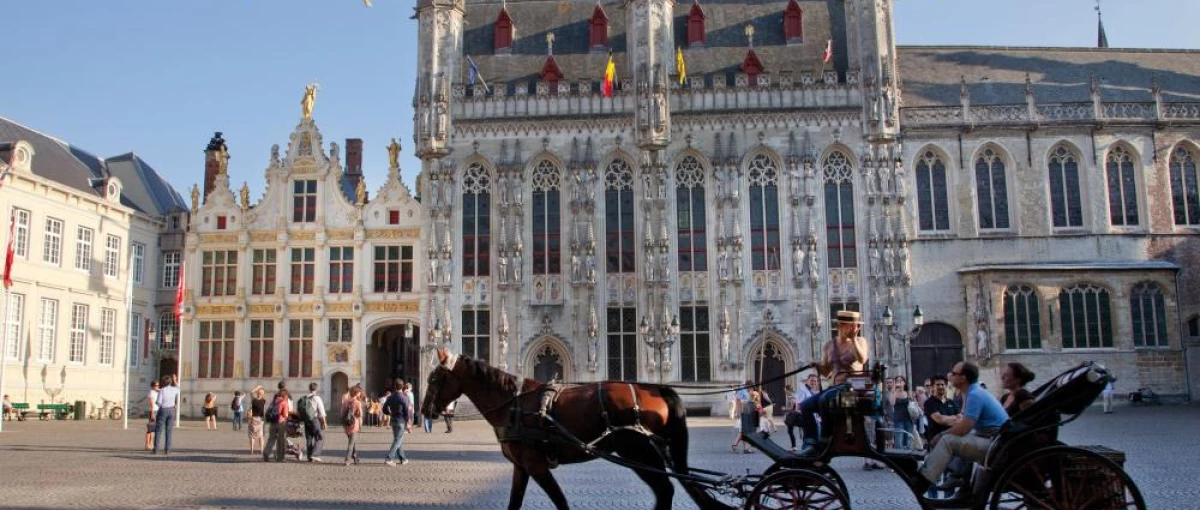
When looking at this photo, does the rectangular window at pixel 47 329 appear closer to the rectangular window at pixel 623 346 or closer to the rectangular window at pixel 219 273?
the rectangular window at pixel 219 273

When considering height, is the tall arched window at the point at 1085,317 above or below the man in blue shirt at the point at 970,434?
above

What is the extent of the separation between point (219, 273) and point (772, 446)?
37122 millimetres

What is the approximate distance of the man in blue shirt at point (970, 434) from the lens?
8672 millimetres

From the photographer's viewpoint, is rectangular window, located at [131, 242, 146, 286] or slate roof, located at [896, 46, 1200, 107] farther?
rectangular window, located at [131, 242, 146, 286]

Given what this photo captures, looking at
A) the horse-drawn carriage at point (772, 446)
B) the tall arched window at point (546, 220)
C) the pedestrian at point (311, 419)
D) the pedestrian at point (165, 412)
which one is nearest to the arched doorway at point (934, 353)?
the tall arched window at point (546, 220)

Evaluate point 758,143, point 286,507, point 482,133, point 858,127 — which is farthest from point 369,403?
point 286,507

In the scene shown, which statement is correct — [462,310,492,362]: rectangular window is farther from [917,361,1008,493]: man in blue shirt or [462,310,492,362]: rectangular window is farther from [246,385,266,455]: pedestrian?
[917,361,1008,493]: man in blue shirt

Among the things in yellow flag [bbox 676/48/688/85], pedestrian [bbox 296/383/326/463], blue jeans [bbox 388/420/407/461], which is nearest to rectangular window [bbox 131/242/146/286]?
yellow flag [bbox 676/48/688/85]

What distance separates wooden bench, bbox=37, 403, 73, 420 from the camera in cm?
3672

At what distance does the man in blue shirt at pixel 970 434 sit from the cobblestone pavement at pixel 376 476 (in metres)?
3.39

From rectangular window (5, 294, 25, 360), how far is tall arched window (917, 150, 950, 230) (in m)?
35.1

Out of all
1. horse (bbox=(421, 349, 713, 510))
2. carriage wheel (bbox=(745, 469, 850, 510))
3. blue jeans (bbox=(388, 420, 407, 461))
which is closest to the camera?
carriage wheel (bbox=(745, 469, 850, 510))

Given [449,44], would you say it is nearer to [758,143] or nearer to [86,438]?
[758,143]

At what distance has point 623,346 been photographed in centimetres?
3841
